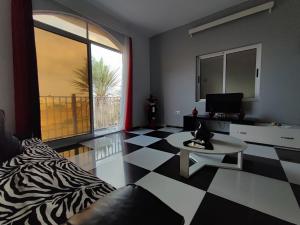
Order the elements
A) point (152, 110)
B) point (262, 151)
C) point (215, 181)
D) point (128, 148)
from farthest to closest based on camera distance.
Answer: point (152, 110), point (128, 148), point (262, 151), point (215, 181)

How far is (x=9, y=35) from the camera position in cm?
214

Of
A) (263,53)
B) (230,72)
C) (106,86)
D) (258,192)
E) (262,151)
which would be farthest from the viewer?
(106,86)

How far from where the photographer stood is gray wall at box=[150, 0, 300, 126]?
8.60ft

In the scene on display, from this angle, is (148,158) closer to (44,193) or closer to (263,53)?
(44,193)

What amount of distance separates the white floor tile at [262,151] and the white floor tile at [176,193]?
4.64ft

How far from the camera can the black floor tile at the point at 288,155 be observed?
2.05 m

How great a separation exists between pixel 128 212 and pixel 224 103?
3.21 meters

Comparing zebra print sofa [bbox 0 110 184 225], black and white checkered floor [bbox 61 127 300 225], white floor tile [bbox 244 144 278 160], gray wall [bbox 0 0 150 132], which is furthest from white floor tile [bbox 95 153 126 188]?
white floor tile [bbox 244 144 278 160]

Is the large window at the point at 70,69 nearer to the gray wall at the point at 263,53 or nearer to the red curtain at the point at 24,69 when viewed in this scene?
the red curtain at the point at 24,69

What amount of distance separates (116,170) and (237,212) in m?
1.30

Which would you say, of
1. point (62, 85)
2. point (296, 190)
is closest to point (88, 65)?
point (62, 85)

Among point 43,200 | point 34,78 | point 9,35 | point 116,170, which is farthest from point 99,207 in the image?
point 9,35

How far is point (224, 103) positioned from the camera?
3191 millimetres

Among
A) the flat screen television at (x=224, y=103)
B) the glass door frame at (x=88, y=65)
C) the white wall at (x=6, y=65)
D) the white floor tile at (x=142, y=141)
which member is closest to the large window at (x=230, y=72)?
the flat screen television at (x=224, y=103)
